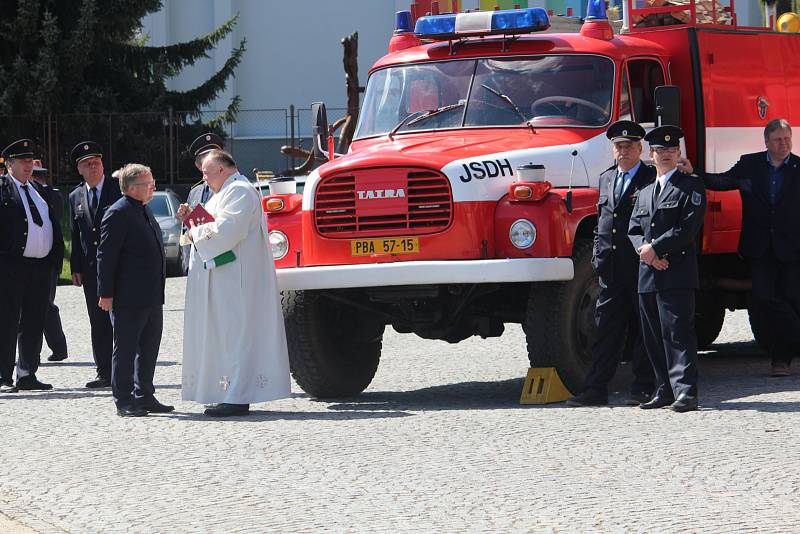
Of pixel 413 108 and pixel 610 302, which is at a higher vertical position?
pixel 413 108

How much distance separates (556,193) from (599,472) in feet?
10.5

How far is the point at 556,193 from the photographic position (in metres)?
11.0

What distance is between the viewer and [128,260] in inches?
443

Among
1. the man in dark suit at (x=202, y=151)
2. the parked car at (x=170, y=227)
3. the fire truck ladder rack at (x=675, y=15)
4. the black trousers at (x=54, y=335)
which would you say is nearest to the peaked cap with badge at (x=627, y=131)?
the fire truck ladder rack at (x=675, y=15)

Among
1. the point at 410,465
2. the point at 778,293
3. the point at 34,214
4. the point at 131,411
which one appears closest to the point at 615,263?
the point at 778,293

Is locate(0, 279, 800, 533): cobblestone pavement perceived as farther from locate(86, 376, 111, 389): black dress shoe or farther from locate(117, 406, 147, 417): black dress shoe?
locate(86, 376, 111, 389): black dress shoe

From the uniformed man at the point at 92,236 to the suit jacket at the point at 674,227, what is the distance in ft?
15.4

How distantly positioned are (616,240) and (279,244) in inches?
99.2

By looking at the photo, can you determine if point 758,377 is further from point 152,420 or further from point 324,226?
point 152,420

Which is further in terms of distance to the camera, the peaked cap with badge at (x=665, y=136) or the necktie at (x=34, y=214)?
the necktie at (x=34, y=214)

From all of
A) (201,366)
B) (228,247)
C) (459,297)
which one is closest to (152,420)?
(201,366)

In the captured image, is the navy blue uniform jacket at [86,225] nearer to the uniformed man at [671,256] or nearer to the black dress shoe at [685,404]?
the uniformed man at [671,256]

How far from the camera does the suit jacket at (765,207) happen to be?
12062 millimetres

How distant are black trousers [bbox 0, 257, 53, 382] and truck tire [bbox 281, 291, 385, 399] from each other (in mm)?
2545
